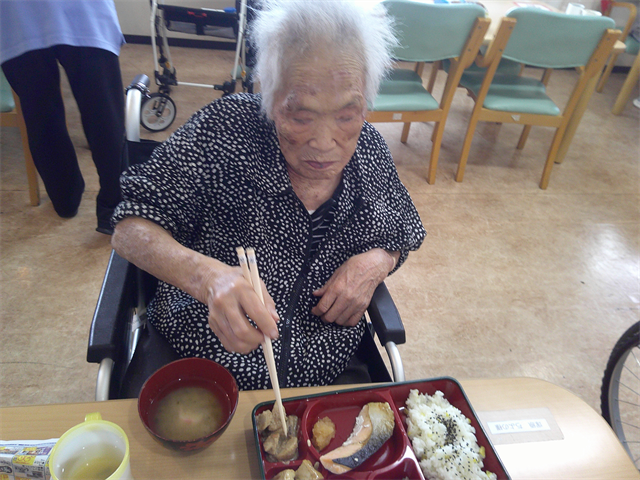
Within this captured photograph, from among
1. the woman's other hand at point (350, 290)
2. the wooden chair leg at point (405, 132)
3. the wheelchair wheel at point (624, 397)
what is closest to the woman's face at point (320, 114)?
the woman's other hand at point (350, 290)

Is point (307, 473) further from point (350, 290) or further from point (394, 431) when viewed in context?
point (350, 290)

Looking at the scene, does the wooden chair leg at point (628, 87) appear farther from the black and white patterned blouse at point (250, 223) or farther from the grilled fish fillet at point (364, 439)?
the grilled fish fillet at point (364, 439)

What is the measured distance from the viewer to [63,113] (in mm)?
2008

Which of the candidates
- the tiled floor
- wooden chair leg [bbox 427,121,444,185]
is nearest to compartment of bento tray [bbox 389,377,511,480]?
the tiled floor

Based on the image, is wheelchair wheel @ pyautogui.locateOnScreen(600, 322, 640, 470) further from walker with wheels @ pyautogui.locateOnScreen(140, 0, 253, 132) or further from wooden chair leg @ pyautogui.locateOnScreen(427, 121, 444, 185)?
walker with wheels @ pyautogui.locateOnScreen(140, 0, 253, 132)

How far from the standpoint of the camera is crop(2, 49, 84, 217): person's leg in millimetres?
1789

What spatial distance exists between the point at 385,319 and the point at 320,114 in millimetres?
483

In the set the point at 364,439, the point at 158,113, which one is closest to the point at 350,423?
the point at 364,439

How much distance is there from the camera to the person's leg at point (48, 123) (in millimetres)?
1789

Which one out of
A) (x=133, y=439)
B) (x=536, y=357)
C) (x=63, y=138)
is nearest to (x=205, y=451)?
(x=133, y=439)

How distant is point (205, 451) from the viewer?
64cm

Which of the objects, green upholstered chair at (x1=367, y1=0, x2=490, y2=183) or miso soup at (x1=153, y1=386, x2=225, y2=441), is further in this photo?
green upholstered chair at (x1=367, y1=0, x2=490, y2=183)

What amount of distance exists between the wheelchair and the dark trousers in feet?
2.90

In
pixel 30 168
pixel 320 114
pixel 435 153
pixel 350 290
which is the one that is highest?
pixel 320 114
